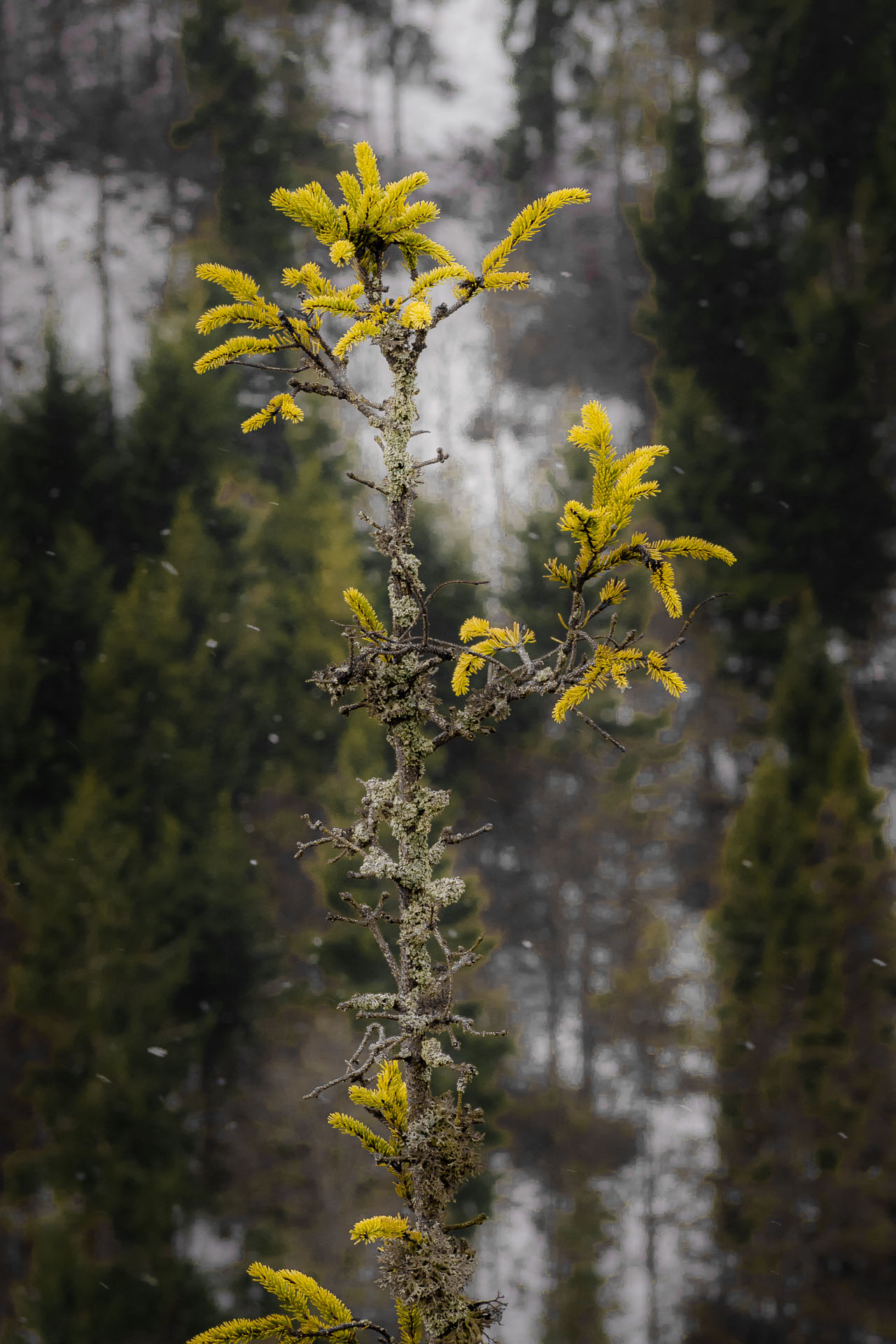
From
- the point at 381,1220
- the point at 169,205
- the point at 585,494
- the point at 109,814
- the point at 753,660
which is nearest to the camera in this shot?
the point at 381,1220

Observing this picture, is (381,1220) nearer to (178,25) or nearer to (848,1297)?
(848,1297)

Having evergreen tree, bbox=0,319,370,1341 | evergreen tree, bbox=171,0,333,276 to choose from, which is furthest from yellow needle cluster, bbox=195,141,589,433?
evergreen tree, bbox=171,0,333,276

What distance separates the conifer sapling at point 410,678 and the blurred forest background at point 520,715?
184 inches

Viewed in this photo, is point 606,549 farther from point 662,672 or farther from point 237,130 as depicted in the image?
point 237,130

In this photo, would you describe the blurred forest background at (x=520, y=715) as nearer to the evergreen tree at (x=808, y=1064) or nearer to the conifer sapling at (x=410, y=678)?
the evergreen tree at (x=808, y=1064)

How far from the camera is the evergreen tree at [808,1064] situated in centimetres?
574

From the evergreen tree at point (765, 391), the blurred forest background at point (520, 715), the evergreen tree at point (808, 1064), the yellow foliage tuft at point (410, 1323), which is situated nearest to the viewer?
the yellow foliage tuft at point (410, 1323)

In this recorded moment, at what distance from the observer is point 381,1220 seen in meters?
1.40

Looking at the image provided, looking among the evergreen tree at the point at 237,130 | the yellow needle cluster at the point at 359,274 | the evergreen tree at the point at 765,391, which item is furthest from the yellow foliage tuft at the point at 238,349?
the evergreen tree at the point at 237,130

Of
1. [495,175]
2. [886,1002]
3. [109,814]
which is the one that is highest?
[495,175]

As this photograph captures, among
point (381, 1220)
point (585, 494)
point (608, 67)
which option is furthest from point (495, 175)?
point (381, 1220)

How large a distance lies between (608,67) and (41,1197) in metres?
10.5

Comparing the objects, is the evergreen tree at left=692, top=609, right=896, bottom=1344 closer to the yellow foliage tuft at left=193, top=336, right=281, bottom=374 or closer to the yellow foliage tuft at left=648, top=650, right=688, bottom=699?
the yellow foliage tuft at left=648, top=650, right=688, bottom=699

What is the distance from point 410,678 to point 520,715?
6.18 m
